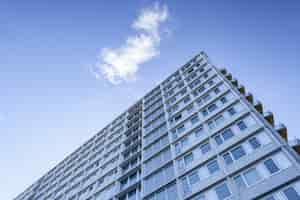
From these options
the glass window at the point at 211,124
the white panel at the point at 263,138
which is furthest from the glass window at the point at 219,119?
the white panel at the point at 263,138

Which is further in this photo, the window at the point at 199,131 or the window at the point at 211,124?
the window at the point at 199,131

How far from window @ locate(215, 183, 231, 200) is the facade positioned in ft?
0.24

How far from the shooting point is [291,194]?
12.5 metres

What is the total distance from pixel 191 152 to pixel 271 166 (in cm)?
809

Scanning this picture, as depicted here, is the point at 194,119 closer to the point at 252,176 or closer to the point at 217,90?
the point at 217,90

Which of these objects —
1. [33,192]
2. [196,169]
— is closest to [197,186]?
[196,169]

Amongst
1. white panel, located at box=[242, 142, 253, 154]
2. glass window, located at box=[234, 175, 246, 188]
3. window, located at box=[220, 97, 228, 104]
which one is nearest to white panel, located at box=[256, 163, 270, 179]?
glass window, located at box=[234, 175, 246, 188]

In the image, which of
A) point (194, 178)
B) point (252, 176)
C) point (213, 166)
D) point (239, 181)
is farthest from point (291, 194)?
point (194, 178)

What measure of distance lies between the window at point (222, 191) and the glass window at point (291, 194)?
11.8 feet

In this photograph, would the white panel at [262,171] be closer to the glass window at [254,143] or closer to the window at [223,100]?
the glass window at [254,143]

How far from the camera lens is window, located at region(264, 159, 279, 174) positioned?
47.2 ft

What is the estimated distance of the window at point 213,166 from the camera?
59.0 feet

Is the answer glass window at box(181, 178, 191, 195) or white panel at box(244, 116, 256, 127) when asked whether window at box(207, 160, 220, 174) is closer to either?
glass window at box(181, 178, 191, 195)

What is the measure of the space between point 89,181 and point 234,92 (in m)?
25.0
